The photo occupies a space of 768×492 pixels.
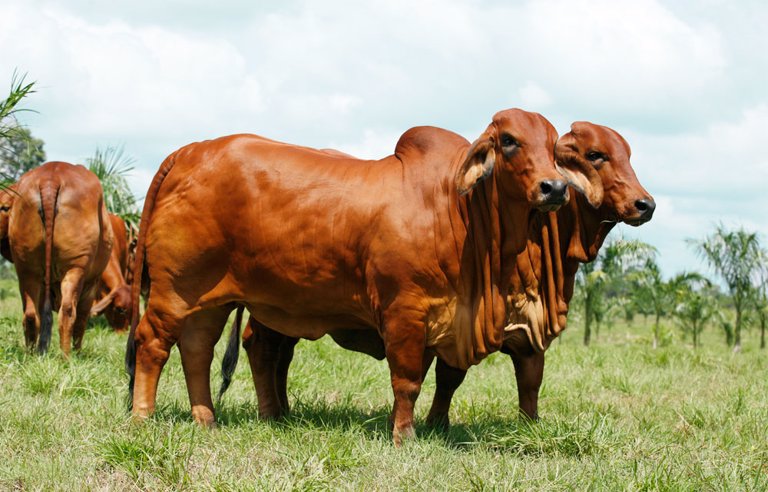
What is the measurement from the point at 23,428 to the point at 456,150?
2938 mm

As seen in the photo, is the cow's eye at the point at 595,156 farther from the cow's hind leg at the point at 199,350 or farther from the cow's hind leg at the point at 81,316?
the cow's hind leg at the point at 81,316

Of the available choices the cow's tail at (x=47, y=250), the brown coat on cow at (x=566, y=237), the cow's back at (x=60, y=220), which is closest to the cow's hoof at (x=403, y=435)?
the brown coat on cow at (x=566, y=237)

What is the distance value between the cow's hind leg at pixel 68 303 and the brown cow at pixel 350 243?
300 centimetres

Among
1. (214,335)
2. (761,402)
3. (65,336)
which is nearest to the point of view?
(214,335)

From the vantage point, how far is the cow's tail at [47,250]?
7.54 meters

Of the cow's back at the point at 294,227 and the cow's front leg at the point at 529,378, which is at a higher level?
the cow's back at the point at 294,227

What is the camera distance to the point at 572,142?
477 cm

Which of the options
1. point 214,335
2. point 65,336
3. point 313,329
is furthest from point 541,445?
point 65,336

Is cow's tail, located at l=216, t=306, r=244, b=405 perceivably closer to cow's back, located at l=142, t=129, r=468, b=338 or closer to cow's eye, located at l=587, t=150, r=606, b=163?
cow's back, located at l=142, t=129, r=468, b=338

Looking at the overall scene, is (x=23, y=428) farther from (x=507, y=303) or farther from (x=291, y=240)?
(x=507, y=303)

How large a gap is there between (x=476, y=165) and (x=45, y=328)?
498 cm

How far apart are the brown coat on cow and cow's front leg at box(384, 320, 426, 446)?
0.62m

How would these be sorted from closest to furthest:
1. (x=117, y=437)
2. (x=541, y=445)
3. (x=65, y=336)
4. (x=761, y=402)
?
1. (x=117, y=437)
2. (x=541, y=445)
3. (x=761, y=402)
4. (x=65, y=336)

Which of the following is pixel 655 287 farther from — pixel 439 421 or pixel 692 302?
pixel 439 421
